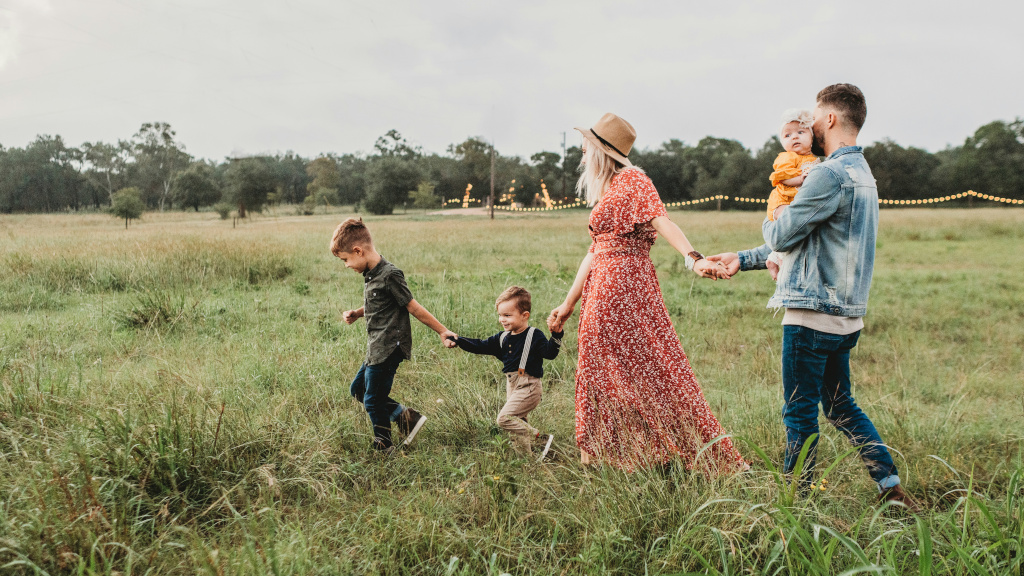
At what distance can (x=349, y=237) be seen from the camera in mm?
3320

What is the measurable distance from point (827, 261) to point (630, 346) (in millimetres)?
1091

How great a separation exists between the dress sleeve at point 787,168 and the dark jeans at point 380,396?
2371mm

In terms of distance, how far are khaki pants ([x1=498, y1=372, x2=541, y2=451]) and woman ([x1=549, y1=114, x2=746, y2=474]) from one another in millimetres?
326

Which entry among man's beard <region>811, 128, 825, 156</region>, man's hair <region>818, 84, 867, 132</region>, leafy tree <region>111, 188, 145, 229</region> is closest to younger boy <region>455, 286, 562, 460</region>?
man's beard <region>811, 128, 825, 156</region>

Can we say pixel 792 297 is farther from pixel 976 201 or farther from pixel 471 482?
pixel 976 201

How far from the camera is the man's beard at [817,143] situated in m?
2.65

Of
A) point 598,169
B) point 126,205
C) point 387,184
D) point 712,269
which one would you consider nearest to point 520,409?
point 712,269

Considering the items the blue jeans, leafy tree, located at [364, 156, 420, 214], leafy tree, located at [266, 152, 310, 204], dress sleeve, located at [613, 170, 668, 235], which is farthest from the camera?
leafy tree, located at [364, 156, 420, 214]

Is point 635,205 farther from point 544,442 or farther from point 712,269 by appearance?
point 544,442

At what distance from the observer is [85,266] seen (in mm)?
9039

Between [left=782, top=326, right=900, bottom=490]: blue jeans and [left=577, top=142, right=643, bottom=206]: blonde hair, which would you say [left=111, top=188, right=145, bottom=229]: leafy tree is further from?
[left=782, top=326, right=900, bottom=490]: blue jeans

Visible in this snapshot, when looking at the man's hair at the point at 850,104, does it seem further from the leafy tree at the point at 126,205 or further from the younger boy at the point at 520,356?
the leafy tree at the point at 126,205

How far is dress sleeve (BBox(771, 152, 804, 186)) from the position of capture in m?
2.80

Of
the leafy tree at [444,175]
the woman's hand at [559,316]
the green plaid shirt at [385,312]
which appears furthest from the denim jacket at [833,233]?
the leafy tree at [444,175]
